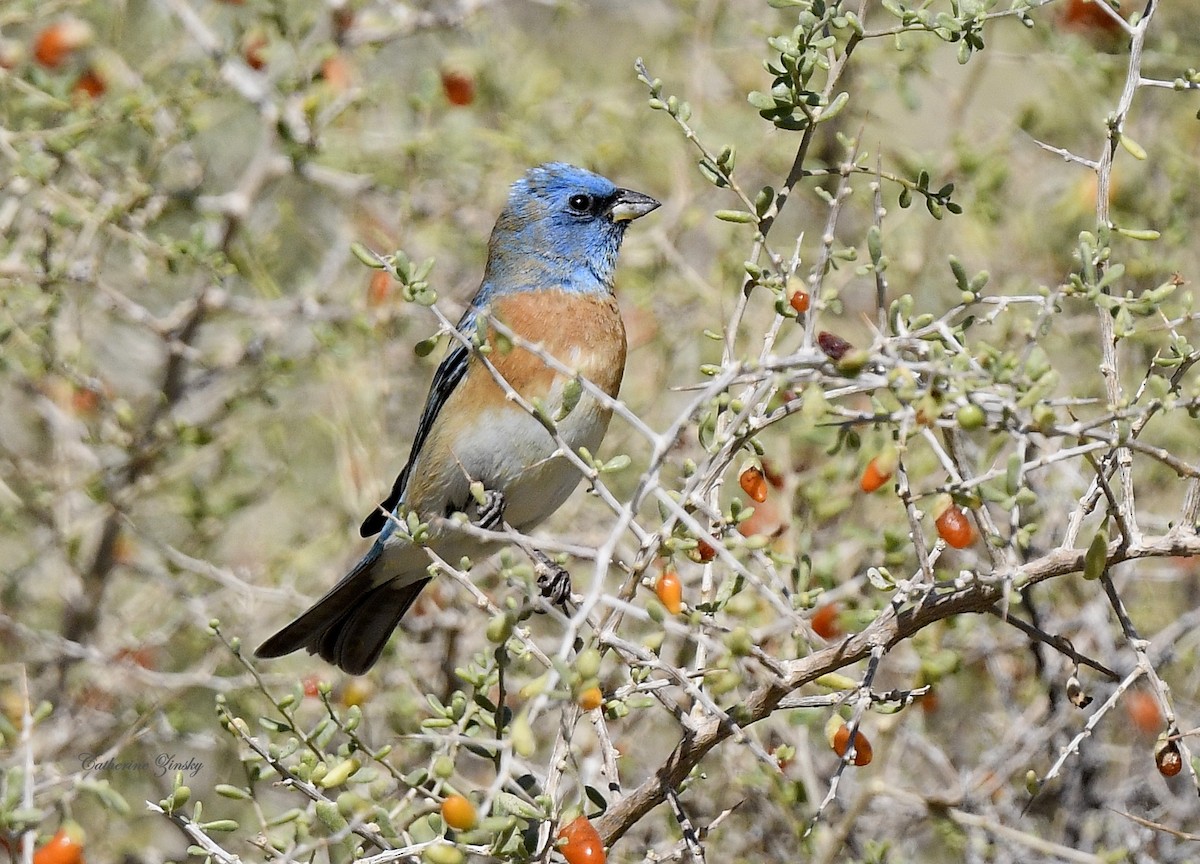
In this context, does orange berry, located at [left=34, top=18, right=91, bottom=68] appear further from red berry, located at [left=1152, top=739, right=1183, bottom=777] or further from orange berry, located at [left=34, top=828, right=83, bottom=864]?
red berry, located at [left=1152, top=739, right=1183, bottom=777]

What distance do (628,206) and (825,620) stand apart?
1.65m

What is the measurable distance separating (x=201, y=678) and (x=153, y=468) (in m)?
1.09

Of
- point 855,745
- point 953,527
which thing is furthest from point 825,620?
point 953,527

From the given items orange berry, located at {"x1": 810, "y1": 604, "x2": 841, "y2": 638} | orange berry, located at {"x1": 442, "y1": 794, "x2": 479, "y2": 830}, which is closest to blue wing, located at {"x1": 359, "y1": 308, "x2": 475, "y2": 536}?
orange berry, located at {"x1": 810, "y1": 604, "x2": 841, "y2": 638}

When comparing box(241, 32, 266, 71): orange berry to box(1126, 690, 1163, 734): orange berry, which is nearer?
box(1126, 690, 1163, 734): orange berry

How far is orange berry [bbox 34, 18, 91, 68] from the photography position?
4.75 metres

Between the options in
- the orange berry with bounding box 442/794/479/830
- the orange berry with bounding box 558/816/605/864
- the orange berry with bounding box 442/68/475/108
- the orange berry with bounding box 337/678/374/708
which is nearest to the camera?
the orange berry with bounding box 442/794/479/830

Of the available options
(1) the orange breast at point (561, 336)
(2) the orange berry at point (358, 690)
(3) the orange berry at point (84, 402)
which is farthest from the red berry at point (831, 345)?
(3) the orange berry at point (84, 402)

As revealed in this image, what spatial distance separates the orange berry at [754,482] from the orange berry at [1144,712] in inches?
77.9

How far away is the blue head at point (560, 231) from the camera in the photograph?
4.66 metres

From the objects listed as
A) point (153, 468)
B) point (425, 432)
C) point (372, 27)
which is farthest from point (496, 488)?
point (372, 27)

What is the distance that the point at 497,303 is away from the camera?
459 cm

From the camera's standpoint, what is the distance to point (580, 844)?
7.64 ft

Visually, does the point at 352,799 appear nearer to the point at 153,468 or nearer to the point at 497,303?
the point at 497,303
